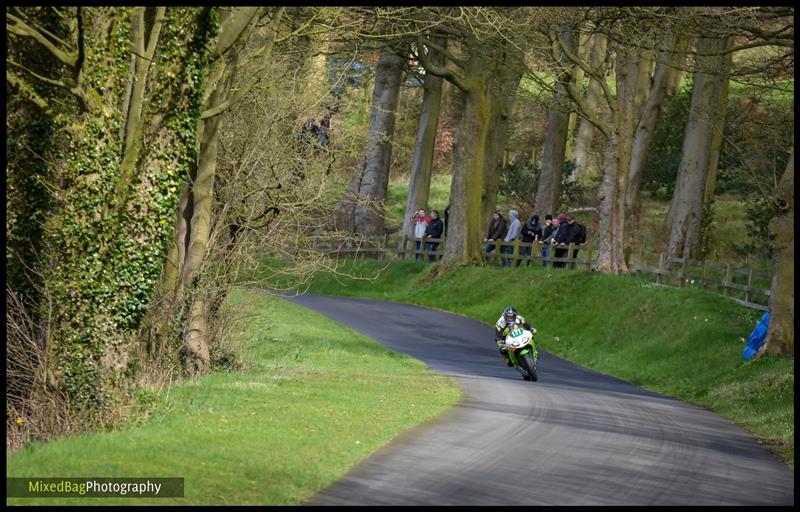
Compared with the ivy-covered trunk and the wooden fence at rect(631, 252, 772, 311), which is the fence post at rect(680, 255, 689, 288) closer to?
the wooden fence at rect(631, 252, 772, 311)

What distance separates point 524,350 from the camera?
2591 cm

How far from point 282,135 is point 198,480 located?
1322 centimetres

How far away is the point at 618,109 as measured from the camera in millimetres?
35875

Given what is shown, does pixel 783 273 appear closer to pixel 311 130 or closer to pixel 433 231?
pixel 311 130

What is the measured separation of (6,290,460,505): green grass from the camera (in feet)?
41.7

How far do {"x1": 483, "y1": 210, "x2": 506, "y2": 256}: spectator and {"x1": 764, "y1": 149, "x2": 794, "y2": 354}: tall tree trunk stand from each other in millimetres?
17966

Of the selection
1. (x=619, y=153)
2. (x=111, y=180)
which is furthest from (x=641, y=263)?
(x=111, y=180)

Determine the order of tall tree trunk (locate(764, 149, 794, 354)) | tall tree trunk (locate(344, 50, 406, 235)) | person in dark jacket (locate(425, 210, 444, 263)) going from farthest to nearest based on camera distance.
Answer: person in dark jacket (locate(425, 210, 444, 263)) < tall tree trunk (locate(344, 50, 406, 235)) < tall tree trunk (locate(764, 149, 794, 354))

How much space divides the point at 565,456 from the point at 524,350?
10103 millimetres

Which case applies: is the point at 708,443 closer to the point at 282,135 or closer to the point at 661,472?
the point at 661,472

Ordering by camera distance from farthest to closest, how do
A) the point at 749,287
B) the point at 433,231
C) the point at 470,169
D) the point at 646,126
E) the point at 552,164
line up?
the point at 433,231 < the point at 552,164 < the point at 646,126 < the point at 470,169 < the point at 749,287

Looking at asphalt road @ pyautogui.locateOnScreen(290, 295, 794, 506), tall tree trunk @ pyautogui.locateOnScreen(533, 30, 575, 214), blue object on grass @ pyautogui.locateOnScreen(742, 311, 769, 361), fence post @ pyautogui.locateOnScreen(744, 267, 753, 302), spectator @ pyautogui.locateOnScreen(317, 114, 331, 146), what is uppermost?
tall tree trunk @ pyautogui.locateOnScreen(533, 30, 575, 214)

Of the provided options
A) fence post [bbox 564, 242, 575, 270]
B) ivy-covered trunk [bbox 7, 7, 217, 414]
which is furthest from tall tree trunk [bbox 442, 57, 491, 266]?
ivy-covered trunk [bbox 7, 7, 217, 414]

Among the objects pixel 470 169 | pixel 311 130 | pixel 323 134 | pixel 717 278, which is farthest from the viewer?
pixel 470 169
